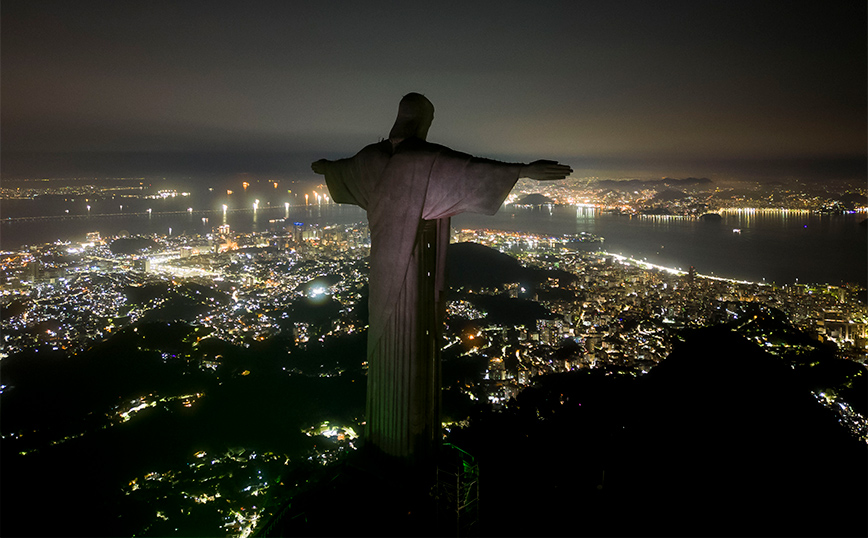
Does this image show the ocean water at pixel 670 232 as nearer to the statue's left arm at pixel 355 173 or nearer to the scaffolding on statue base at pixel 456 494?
the scaffolding on statue base at pixel 456 494

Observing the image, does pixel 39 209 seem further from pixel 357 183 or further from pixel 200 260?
pixel 357 183

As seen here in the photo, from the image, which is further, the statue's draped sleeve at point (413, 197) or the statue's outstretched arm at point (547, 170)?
the statue's draped sleeve at point (413, 197)

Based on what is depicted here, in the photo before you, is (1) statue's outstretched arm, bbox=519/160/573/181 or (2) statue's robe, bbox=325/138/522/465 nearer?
(1) statue's outstretched arm, bbox=519/160/573/181

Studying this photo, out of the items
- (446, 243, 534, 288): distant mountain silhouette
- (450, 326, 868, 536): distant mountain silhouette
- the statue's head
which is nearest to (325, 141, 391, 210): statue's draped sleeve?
the statue's head

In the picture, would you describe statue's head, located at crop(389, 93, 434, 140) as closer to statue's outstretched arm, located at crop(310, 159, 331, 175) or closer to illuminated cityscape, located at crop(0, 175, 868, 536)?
statue's outstretched arm, located at crop(310, 159, 331, 175)

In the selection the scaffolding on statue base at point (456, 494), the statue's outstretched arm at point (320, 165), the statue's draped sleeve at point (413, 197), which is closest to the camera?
the statue's draped sleeve at point (413, 197)

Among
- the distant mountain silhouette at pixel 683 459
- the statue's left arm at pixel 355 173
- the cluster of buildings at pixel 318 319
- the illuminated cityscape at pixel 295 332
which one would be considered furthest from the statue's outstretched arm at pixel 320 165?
the cluster of buildings at pixel 318 319

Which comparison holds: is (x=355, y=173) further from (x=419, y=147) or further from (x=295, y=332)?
(x=295, y=332)
